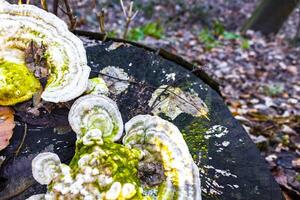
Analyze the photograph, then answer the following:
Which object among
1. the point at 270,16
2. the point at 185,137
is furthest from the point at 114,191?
the point at 270,16

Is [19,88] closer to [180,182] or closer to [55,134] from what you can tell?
[55,134]

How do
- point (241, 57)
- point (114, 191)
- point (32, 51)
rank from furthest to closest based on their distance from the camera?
point (241, 57)
point (32, 51)
point (114, 191)

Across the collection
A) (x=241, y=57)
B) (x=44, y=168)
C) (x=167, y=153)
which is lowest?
(x=241, y=57)

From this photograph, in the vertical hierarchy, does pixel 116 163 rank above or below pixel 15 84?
below

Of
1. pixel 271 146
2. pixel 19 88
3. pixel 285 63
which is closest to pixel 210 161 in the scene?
pixel 19 88

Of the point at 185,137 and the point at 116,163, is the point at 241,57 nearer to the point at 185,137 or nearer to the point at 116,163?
the point at 185,137

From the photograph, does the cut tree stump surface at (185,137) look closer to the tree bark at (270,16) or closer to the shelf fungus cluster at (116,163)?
the shelf fungus cluster at (116,163)

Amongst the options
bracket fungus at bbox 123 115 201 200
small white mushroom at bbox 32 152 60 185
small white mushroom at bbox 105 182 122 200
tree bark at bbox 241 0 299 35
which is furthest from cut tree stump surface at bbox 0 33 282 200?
tree bark at bbox 241 0 299 35
